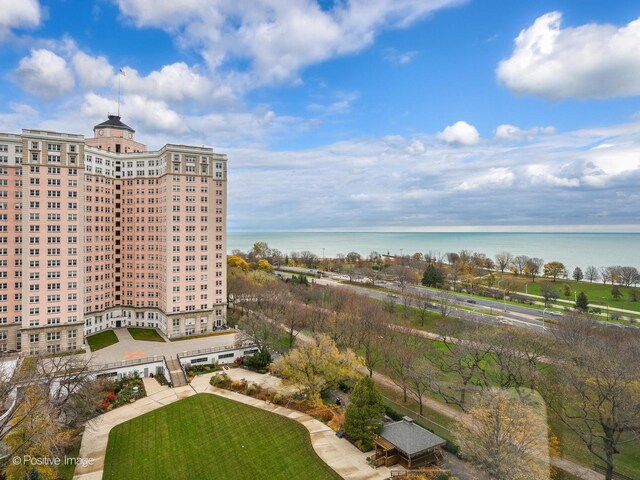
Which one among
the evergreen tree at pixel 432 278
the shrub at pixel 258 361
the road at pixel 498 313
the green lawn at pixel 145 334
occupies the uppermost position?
the evergreen tree at pixel 432 278

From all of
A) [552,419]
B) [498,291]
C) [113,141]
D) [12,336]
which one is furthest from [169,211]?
[498,291]

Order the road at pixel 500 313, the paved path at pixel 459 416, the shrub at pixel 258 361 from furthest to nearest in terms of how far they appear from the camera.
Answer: the road at pixel 500 313
the shrub at pixel 258 361
the paved path at pixel 459 416

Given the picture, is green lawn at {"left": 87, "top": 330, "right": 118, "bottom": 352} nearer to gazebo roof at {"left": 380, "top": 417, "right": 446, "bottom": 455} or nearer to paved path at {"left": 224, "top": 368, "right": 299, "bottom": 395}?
paved path at {"left": 224, "top": 368, "right": 299, "bottom": 395}

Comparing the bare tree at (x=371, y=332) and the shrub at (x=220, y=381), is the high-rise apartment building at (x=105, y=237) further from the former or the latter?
the bare tree at (x=371, y=332)

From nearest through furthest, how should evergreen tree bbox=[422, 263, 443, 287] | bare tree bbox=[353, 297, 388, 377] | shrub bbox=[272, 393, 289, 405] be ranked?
shrub bbox=[272, 393, 289, 405]
bare tree bbox=[353, 297, 388, 377]
evergreen tree bbox=[422, 263, 443, 287]

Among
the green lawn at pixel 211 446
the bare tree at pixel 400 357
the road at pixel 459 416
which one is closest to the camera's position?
the road at pixel 459 416

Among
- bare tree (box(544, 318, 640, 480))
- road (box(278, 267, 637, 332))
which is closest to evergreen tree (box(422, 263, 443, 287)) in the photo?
road (box(278, 267, 637, 332))

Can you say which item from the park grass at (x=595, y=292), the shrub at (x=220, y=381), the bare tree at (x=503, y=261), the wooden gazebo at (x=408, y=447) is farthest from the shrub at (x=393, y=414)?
the bare tree at (x=503, y=261)

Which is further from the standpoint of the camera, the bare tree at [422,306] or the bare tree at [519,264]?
the bare tree at [519,264]

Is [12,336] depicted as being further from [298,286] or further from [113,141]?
[298,286]
